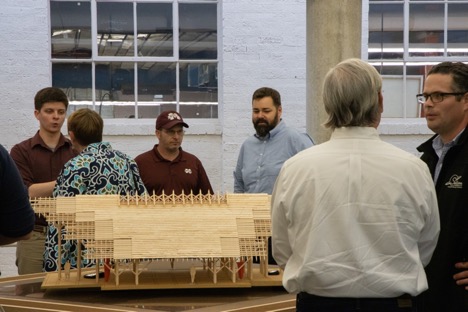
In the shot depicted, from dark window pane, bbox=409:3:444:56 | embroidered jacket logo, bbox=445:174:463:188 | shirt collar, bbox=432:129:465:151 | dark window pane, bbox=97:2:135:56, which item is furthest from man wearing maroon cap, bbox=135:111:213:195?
dark window pane, bbox=409:3:444:56

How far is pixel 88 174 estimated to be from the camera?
15.6 feet

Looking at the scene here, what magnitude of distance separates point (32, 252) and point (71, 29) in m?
3.89

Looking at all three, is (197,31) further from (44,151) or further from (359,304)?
(359,304)

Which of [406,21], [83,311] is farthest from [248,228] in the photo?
[406,21]

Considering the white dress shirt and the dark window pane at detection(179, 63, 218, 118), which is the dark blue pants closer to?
the white dress shirt

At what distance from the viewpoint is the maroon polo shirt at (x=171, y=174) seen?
235 inches

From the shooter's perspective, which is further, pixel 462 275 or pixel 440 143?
pixel 440 143

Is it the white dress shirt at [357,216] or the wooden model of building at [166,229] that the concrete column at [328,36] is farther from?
the white dress shirt at [357,216]

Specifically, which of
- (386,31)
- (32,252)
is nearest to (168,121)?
(32,252)

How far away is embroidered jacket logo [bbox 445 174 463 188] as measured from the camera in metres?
3.38

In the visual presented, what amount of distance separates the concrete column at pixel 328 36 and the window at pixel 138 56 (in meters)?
2.16

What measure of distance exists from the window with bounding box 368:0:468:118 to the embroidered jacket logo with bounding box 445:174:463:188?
601cm

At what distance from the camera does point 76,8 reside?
29.7 ft

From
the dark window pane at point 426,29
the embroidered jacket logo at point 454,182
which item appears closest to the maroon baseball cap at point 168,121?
the embroidered jacket logo at point 454,182
